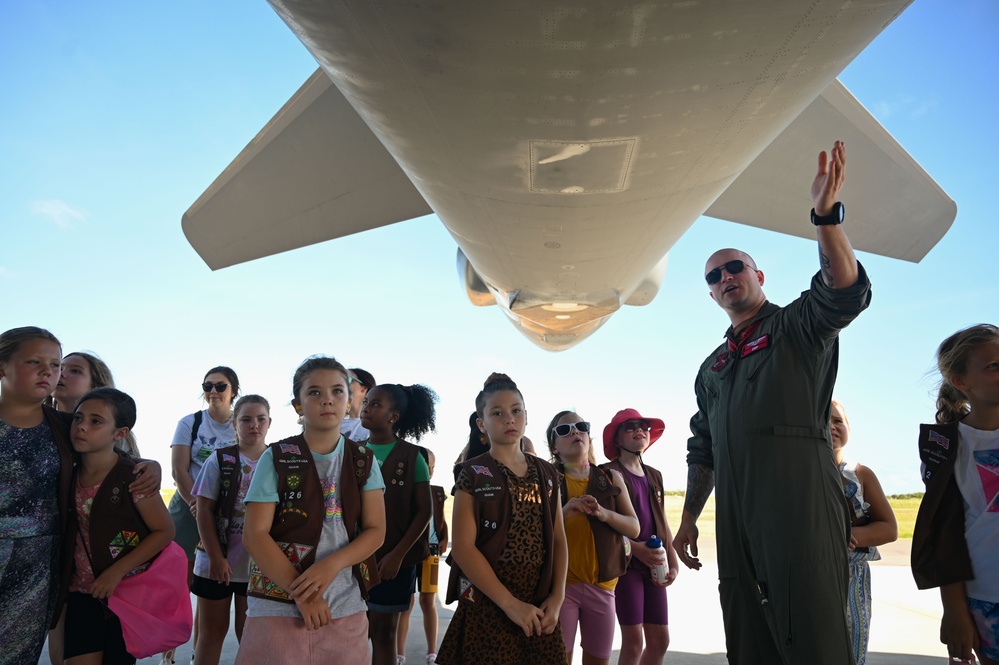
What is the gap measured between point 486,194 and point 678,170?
67 centimetres

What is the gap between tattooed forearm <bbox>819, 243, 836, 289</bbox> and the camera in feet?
6.11

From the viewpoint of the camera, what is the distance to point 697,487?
2.63m

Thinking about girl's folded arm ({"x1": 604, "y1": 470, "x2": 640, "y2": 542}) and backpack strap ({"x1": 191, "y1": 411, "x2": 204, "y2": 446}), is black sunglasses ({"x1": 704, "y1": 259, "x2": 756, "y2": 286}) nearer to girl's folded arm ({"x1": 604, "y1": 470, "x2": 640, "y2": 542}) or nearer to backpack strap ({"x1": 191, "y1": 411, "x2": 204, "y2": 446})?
girl's folded arm ({"x1": 604, "y1": 470, "x2": 640, "y2": 542})

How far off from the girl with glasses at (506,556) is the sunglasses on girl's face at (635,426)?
1.28 m

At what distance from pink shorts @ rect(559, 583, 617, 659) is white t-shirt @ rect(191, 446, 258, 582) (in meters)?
1.45

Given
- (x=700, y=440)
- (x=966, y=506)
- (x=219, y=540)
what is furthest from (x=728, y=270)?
(x=219, y=540)

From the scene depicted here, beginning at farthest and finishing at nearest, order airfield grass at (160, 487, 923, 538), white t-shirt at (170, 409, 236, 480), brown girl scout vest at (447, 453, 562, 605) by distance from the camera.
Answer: airfield grass at (160, 487, 923, 538)
white t-shirt at (170, 409, 236, 480)
brown girl scout vest at (447, 453, 562, 605)

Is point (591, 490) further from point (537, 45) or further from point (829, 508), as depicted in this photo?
point (537, 45)

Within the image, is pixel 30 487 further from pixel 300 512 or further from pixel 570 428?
pixel 570 428

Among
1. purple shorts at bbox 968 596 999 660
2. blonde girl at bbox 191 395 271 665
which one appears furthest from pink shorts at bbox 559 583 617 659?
blonde girl at bbox 191 395 271 665

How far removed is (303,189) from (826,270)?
423cm

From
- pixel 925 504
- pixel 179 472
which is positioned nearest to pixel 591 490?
pixel 925 504

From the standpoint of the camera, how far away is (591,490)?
3.29 m

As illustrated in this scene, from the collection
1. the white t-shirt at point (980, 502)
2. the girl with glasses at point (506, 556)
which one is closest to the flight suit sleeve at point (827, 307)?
the white t-shirt at point (980, 502)
